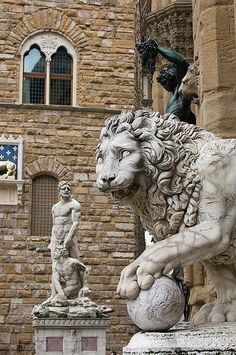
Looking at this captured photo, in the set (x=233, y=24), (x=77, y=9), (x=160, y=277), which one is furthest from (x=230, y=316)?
(x=77, y=9)

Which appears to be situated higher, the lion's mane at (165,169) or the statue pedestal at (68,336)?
the lion's mane at (165,169)

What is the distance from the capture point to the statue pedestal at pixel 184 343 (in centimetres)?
226

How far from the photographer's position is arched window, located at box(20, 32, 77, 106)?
59.7ft

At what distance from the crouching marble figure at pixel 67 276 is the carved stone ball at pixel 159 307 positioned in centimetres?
1003

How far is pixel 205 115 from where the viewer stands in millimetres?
4305

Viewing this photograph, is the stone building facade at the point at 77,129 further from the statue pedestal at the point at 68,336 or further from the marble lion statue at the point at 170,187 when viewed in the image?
the marble lion statue at the point at 170,187

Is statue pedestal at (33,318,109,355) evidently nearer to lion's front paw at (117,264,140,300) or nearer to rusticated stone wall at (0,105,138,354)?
rusticated stone wall at (0,105,138,354)

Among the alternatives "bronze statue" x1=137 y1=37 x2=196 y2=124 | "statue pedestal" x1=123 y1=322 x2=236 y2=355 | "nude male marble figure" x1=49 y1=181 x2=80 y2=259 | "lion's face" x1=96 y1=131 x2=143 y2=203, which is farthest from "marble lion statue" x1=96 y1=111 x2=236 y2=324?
"nude male marble figure" x1=49 y1=181 x2=80 y2=259

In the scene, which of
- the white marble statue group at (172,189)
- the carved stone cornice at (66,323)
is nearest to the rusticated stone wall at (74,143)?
the carved stone cornice at (66,323)

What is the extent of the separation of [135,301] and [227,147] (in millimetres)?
667

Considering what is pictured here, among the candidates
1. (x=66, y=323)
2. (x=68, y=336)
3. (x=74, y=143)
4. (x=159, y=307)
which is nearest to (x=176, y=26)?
(x=74, y=143)

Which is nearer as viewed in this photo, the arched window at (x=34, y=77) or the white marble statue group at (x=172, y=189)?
the white marble statue group at (x=172, y=189)

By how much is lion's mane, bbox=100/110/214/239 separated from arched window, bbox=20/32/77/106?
15661 mm

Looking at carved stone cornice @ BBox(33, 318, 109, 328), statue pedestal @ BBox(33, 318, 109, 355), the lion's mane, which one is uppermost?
the lion's mane
